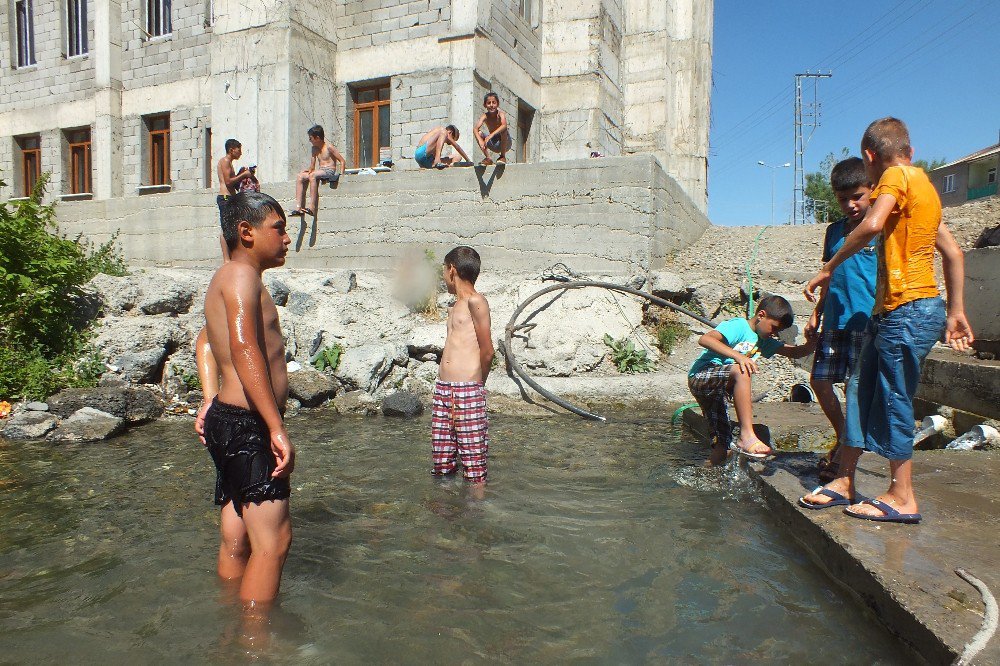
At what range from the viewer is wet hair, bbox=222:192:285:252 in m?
2.50

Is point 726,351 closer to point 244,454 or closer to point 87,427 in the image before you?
point 244,454

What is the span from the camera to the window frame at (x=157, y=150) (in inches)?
706

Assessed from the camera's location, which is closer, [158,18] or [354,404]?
[354,404]

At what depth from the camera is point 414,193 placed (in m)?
10.9

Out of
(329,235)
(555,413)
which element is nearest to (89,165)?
(329,235)

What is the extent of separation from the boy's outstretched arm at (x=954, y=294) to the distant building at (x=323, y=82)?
12.2 meters

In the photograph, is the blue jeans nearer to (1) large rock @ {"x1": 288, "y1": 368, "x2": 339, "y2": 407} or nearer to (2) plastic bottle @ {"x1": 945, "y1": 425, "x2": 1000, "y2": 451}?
(2) plastic bottle @ {"x1": 945, "y1": 425, "x2": 1000, "y2": 451}

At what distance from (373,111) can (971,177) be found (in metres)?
32.7

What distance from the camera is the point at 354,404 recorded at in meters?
7.50

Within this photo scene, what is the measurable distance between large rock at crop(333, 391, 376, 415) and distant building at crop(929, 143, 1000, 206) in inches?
1323

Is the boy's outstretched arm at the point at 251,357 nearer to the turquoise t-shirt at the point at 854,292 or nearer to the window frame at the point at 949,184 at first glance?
the turquoise t-shirt at the point at 854,292

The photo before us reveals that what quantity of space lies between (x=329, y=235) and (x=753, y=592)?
9.94 meters

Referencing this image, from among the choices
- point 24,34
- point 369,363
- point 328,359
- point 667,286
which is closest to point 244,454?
point 369,363

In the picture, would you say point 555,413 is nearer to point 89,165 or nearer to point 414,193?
point 414,193
